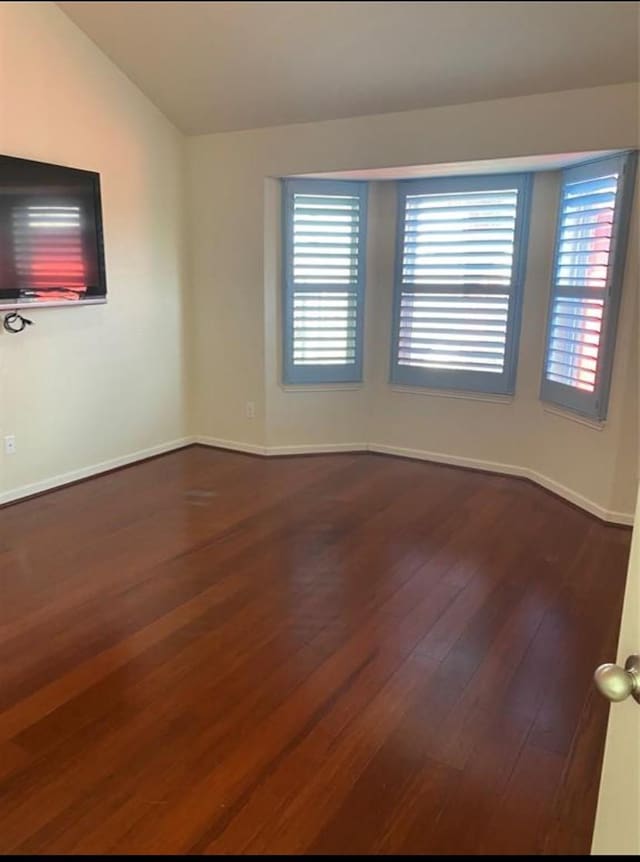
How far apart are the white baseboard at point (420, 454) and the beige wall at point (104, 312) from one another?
53 centimetres

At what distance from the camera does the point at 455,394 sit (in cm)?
470

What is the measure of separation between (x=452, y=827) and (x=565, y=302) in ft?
10.8

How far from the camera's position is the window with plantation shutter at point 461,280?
428 centimetres

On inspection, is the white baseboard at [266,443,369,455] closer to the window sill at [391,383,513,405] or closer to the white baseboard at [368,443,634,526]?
the white baseboard at [368,443,634,526]

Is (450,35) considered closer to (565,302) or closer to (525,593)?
(525,593)

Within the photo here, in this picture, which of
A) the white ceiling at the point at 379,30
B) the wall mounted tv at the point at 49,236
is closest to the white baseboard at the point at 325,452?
the wall mounted tv at the point at 49,236

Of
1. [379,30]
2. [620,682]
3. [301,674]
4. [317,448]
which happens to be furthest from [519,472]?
[379,30]

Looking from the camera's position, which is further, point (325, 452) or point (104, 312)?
point (325, 452)

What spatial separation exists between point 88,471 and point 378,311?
252 centimetres

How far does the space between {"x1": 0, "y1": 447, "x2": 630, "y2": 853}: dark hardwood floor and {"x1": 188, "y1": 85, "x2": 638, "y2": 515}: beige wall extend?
714 millimetres

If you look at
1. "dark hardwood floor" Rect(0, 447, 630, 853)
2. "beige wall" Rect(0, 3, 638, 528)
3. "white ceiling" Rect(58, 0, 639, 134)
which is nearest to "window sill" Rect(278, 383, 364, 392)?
"beige wall" Rect(0, 3, 638, 528)

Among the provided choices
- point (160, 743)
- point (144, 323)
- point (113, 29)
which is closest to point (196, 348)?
point (144, 323)

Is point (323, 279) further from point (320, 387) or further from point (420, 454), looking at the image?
point (420, 454)

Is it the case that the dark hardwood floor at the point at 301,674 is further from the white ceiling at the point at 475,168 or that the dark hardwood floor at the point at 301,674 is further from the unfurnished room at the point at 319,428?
the white ceiling at the point at 475,168
